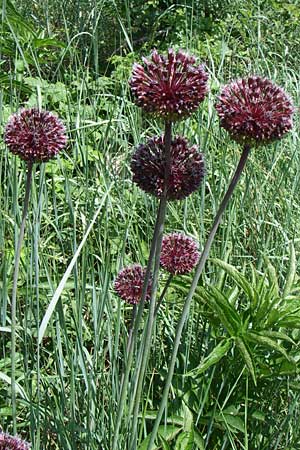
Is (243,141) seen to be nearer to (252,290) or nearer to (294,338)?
(252,290)

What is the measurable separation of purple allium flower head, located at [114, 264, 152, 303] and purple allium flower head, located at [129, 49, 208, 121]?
50cm

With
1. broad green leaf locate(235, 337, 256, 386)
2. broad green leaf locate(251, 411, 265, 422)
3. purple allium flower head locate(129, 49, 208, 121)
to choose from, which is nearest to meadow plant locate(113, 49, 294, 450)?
purple allium flower head locate(129, 49, 208, 121)

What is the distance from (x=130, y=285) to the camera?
1.64 m

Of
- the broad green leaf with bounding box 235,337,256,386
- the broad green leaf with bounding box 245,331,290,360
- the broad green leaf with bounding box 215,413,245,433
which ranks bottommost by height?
the broad green leaf with bounding box 215,413,245,433

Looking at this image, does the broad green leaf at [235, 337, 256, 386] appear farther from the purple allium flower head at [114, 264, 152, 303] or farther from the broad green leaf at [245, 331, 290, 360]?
the purple allium flower head at [114, 264, 152, 303]

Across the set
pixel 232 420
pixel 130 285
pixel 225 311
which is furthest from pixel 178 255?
pixel 232 420

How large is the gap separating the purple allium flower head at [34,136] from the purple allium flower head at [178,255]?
34cm

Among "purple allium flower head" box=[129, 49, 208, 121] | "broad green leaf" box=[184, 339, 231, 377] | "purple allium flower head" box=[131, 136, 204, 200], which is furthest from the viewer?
"broad green leaf" box=[184, 339, 231, 377]

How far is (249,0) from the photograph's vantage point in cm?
478

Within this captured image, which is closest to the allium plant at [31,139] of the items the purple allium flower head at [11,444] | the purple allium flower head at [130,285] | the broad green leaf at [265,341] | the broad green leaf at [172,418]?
the purple allium flower head at [11,444]

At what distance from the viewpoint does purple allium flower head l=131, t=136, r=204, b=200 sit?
1.33 metres

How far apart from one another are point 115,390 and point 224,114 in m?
0.74

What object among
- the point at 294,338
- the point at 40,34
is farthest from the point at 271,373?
the point at 40,34

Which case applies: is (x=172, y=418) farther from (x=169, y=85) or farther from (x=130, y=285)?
(x=169, y=85)
